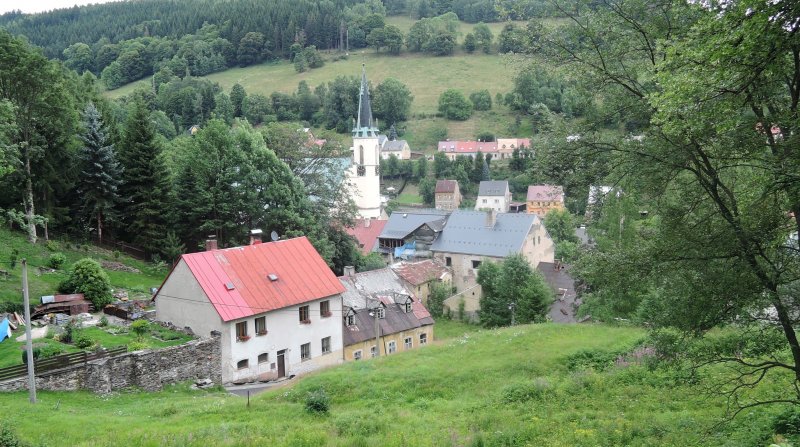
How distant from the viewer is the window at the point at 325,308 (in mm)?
29219

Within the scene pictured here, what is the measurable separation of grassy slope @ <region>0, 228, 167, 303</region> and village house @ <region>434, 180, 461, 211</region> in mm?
64111

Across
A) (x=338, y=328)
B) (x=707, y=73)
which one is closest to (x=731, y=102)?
(x=707, y=73)

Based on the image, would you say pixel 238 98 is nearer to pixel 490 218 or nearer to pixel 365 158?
pixel 365 158

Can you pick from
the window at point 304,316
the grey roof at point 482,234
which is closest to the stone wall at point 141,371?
the window at point 304,316

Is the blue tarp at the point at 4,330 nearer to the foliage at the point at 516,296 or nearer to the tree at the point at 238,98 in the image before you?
the foliage at the point at 516,296

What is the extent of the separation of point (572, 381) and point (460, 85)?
130858 millimetres

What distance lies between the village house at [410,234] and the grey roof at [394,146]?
5404cm

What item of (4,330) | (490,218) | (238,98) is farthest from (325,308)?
(238,98)

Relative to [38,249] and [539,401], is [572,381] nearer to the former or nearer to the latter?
[539,401]

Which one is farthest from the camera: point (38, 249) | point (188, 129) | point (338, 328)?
point (188, 129)

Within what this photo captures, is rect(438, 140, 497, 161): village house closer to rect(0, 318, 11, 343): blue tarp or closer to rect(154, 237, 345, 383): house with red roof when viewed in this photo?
rect(154, 237, 345, 383): house with red roof

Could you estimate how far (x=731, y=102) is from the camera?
8055 mm

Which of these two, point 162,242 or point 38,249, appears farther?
point 162,242

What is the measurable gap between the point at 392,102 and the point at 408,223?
7333 centimetres
